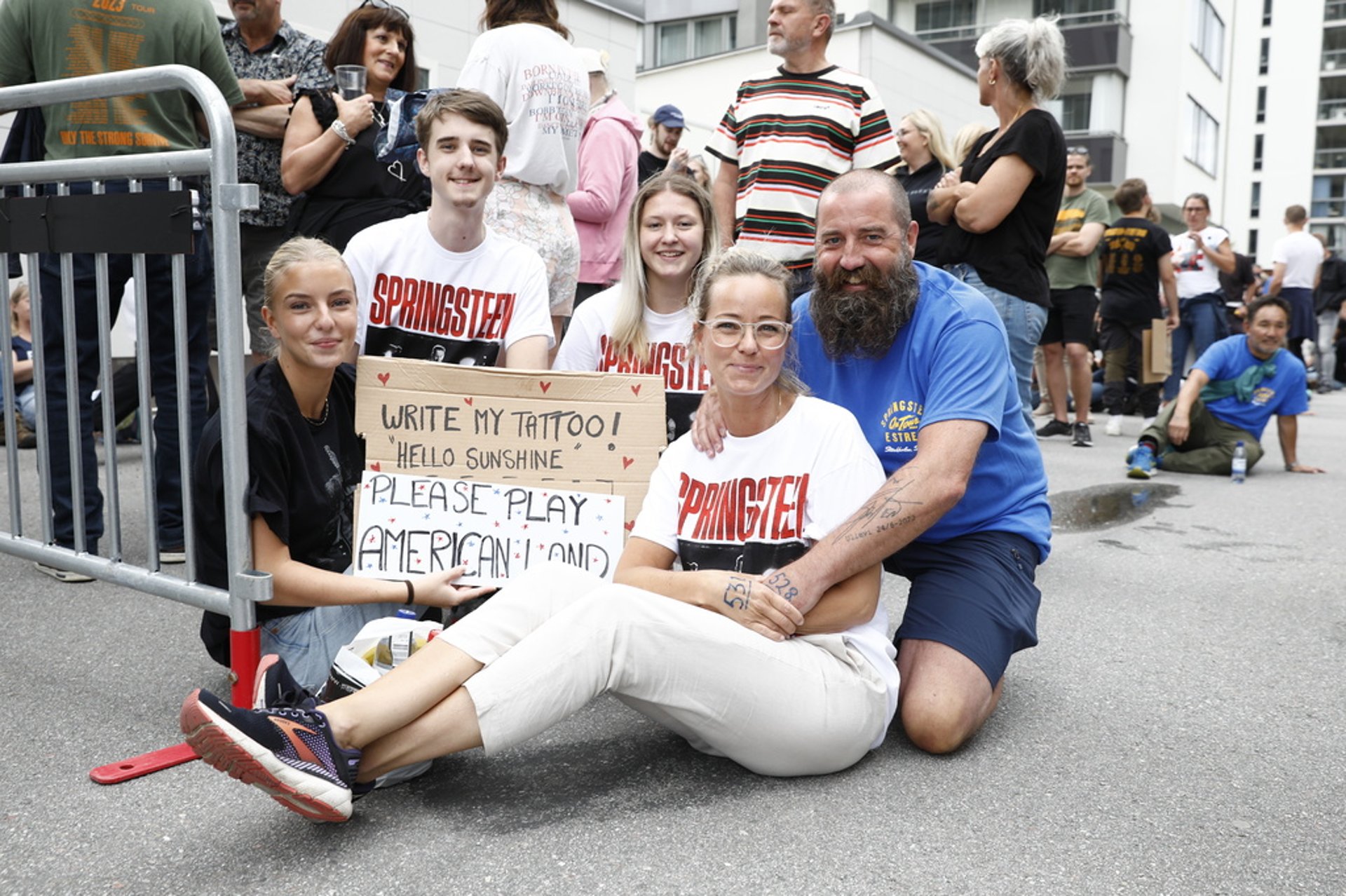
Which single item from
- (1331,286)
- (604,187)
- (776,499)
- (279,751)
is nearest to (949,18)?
(1331,286)

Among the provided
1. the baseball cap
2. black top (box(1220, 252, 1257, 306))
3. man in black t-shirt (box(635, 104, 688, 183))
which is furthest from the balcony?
the baseball cap

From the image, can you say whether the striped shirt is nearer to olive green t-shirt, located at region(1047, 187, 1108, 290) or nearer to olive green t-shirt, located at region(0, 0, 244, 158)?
olive green t-shirt, located at region(0, 0, 244, 158)

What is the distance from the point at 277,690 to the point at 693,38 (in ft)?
80.3

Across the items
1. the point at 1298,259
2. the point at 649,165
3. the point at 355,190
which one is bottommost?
the point at 355,190

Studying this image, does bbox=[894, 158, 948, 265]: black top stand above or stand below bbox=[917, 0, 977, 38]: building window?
below

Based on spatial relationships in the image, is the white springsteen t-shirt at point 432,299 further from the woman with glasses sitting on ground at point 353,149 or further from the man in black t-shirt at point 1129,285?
the man in black t-shirt at point 1129,285

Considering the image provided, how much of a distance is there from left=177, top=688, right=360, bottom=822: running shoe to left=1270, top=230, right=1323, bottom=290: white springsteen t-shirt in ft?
42.8

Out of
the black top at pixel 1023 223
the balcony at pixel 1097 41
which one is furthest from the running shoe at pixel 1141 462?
the balcony at pixel 1097 41

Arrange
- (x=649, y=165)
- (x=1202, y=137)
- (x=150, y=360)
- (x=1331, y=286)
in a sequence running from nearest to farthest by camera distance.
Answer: (x=150, y=360)
(x=649, y=165)
(x=1331, y=286)
(x=1202, y=137)

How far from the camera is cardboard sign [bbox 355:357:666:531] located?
3090 millimetres

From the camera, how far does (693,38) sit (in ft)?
81.4

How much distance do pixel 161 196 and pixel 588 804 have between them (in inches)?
68.5

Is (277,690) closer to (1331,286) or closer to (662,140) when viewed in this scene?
(662,140)

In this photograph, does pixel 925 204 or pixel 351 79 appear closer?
pixel 351 79
